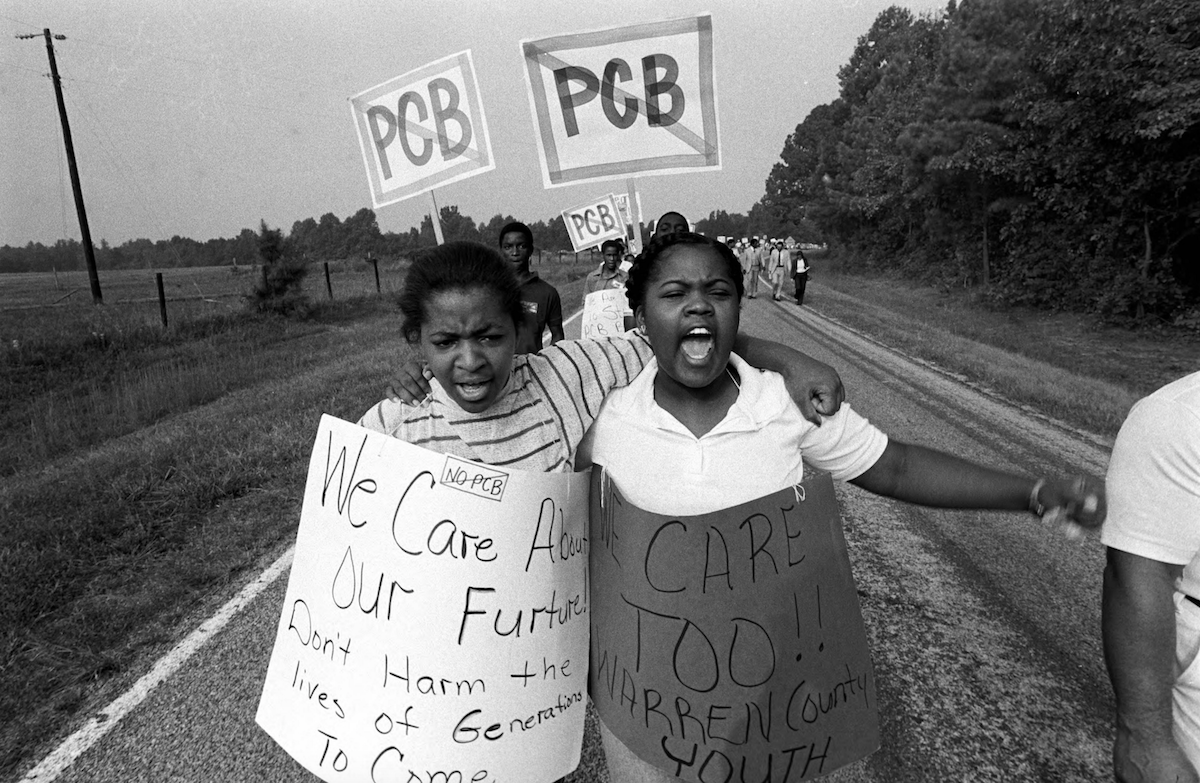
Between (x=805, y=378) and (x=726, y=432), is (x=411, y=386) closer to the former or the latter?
(x=726, y=432)

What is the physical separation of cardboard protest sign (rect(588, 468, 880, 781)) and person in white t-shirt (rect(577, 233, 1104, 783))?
0.19 ft

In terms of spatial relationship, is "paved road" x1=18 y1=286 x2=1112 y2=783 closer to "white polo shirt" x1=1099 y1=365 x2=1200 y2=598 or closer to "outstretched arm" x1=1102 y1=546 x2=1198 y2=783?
"outstretched arm" x1=1102 y1=546 x2=1198 y2=783

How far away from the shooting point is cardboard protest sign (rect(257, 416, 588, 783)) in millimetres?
1519

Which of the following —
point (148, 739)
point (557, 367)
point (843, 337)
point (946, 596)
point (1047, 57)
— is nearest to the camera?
point (557, 367)

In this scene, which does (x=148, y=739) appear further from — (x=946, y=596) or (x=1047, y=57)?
(x=1047, y=57)

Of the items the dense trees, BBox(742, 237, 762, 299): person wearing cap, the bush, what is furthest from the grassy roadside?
the bush

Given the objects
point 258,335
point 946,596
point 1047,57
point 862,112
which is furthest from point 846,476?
point 862,112

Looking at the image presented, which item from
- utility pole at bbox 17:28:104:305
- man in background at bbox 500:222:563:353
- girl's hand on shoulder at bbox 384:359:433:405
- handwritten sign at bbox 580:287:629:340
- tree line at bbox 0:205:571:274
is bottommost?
girl's hand on shoulder at bbox 384:359:433:405

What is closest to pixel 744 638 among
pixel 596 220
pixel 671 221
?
pixel 671 221

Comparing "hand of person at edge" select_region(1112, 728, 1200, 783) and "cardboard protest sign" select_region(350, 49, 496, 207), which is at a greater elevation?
"cardboard protest sign" select_region(350, 49, 496, 207)

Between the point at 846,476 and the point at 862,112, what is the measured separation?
43330 millimetres

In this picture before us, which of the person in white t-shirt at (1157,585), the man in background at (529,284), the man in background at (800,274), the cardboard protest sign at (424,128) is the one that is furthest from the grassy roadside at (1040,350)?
the cardboard protest sign at (424,128)

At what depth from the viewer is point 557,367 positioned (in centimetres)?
179

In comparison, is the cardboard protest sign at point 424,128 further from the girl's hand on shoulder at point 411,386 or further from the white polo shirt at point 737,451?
the white polo shirt at point 737,451
